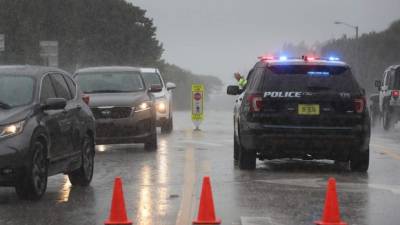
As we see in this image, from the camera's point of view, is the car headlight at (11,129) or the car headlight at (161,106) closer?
the car headlight at (11,129)

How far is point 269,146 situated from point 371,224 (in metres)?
4.65

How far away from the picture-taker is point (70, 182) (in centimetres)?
1202

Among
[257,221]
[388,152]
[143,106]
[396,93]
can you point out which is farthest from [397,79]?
[257,221]

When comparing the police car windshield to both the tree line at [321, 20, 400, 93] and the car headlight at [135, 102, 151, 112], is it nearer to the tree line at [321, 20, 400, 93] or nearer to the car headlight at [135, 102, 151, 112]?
Answer: the car headlight at [135, 102, 151, 112]

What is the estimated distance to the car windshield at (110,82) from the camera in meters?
18.4

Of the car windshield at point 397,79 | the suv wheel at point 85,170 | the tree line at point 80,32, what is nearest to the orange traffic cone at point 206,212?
the suv wheel at point 85,170

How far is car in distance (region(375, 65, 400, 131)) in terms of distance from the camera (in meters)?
28.0

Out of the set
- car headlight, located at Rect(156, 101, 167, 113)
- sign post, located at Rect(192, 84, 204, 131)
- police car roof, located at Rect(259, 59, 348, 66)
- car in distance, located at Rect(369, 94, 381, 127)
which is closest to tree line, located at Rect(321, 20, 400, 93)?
car in distance, located at Rect(369, 94, 381, 127)

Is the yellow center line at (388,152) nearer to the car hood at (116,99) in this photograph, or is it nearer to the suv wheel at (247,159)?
the suv wheel at (247,159)

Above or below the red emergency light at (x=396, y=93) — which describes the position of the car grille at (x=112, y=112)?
below

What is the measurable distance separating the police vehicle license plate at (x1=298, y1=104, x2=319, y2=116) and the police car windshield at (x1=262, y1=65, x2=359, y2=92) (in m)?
0.24

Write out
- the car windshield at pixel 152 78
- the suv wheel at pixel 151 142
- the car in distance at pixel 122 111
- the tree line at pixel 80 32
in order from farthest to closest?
the tree line at pixel 80 32
the car windshield at pixel 152 78
the suv wheel at pixel 151 142
the car in distance at pixel 122 111

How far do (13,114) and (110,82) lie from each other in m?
8.78

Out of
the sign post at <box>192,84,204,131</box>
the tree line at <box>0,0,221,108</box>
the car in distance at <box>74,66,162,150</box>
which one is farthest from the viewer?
the tree line at <box>0,0,221,108</box>
